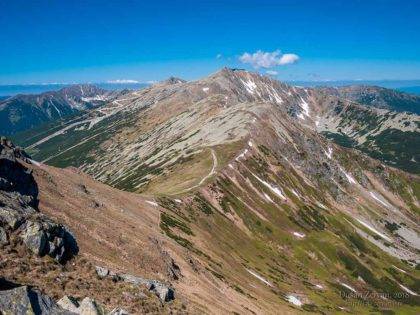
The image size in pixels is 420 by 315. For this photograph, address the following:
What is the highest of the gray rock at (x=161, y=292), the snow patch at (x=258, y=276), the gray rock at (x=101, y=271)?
the gray rock at (x=101, y=271)

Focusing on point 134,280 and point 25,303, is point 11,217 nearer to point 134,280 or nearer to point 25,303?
point 134,280

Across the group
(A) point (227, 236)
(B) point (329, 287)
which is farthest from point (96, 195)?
(B) point (329, 287)

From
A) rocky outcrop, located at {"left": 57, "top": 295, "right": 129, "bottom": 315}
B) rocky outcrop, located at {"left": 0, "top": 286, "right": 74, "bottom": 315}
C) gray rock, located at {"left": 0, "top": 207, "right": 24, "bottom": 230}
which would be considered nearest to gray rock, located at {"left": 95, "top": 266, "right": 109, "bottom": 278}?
gray rock, located at {"left": 0, "top": 207, "right": 24, "bottom": 230}

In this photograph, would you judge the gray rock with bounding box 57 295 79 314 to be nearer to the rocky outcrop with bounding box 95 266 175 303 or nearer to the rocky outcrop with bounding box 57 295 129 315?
the rocky outcrop with bounding box 57 295 129 315

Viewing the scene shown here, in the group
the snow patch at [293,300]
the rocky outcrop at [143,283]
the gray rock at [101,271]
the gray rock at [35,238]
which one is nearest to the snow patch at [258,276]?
the snow patch at [293,300]

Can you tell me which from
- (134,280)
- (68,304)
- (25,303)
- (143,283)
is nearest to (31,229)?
(68,304)

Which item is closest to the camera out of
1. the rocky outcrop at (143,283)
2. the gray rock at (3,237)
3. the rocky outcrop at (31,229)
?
the gray rock at (3,237)

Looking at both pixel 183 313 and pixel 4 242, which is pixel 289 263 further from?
pixel 4 242

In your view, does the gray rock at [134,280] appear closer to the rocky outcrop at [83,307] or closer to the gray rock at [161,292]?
the gray rock at [161,292]
